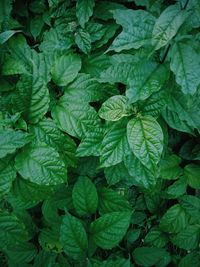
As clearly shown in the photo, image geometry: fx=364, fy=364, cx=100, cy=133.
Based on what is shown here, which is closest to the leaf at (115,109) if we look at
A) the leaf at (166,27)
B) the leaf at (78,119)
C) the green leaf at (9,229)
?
the leaf at (78,119)

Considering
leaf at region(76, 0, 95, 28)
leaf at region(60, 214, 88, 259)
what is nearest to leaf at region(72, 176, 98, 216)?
leaf at region(60, 214, 88, 259)

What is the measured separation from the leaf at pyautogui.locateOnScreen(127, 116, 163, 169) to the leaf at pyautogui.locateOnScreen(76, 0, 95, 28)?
65 cm

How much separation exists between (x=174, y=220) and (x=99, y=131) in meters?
0.75

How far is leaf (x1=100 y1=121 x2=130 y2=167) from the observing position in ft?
5.24

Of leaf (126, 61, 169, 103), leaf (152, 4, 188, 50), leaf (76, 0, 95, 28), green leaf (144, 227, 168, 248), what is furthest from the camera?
green leaf (144, 227, 168, 248)

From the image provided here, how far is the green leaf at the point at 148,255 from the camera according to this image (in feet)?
6.66

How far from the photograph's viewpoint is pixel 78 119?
172cm

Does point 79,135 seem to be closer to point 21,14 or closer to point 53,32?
point 53,32

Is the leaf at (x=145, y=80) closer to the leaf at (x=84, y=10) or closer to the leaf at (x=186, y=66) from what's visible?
the leaf at (x=186, y=66)

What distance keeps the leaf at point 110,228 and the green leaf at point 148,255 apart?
0.94ft

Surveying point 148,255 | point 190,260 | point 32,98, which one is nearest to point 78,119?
point 32,98

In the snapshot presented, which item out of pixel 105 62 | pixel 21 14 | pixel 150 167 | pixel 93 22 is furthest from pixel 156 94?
pixel 21 14

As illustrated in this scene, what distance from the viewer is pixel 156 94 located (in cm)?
159

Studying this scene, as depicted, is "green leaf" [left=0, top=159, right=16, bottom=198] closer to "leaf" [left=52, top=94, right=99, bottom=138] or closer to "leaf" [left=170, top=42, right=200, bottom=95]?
"leaf" [left=52, top=94, right=99, bottom=138]
